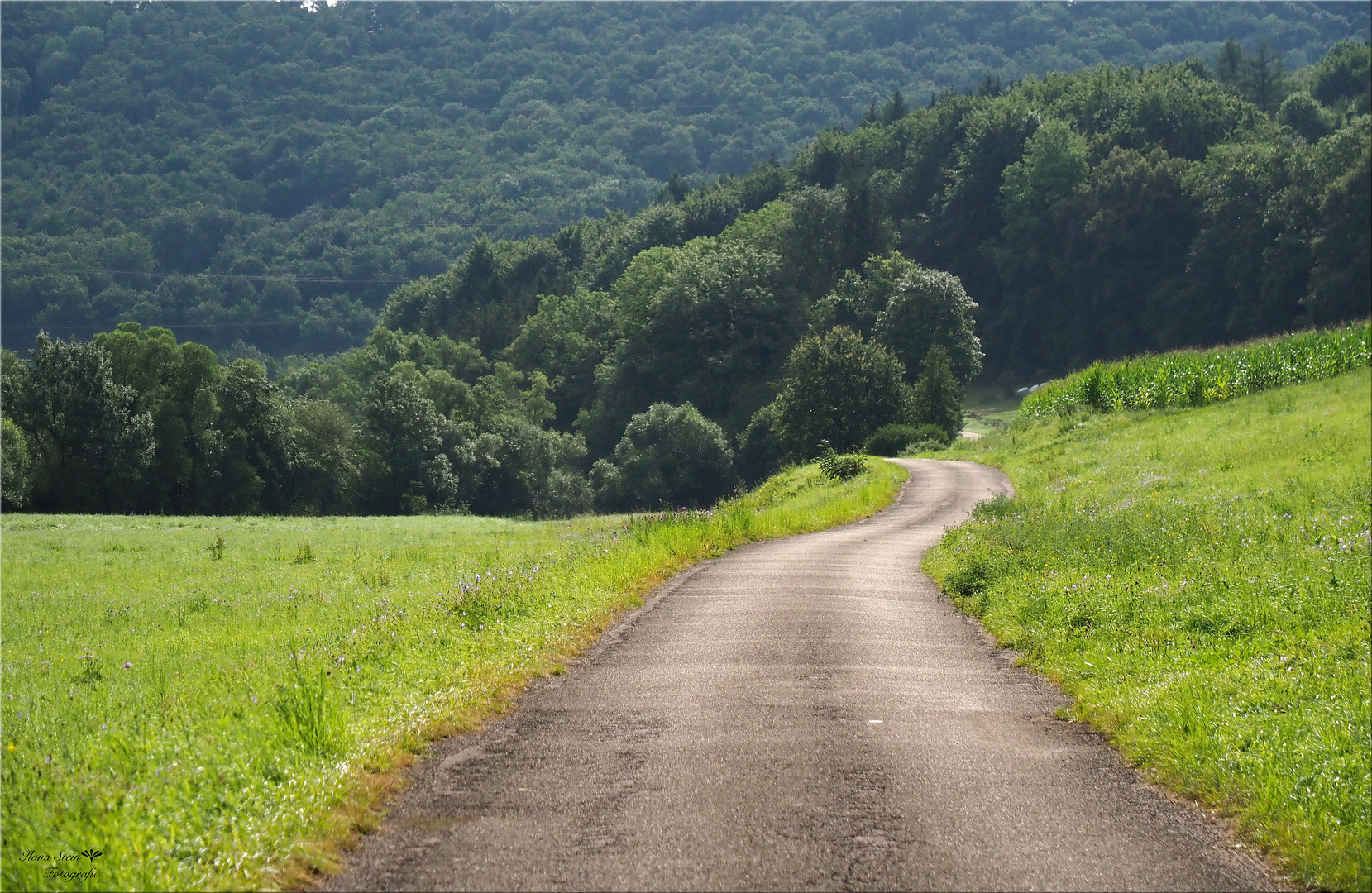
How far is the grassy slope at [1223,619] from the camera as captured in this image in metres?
6.77

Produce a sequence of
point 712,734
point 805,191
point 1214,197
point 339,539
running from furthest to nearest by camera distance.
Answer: point 805,191, point 1214,197, point 339,539, point 712,734

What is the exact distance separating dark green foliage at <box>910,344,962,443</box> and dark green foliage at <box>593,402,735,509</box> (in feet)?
62.3

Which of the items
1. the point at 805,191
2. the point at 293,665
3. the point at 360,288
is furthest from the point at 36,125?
the point at 293,665

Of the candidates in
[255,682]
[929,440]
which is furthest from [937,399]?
[255,682]

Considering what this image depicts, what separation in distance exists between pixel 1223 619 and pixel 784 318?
86.4 meters

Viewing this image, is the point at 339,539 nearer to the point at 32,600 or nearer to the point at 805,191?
the point at 32,600

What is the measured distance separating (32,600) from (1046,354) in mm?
92001

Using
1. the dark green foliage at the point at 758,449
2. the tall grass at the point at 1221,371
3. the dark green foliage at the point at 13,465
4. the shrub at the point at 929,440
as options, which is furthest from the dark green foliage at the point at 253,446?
the tall grass at the point at 1221,371

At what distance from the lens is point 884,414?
207 feet

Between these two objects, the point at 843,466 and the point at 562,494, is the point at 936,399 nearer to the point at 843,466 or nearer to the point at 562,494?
the point at 843,466

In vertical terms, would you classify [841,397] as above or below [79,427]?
below

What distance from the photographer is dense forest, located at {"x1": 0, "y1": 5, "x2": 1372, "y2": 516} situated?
5872 centimetres

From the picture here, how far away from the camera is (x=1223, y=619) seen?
1117 centimetres
